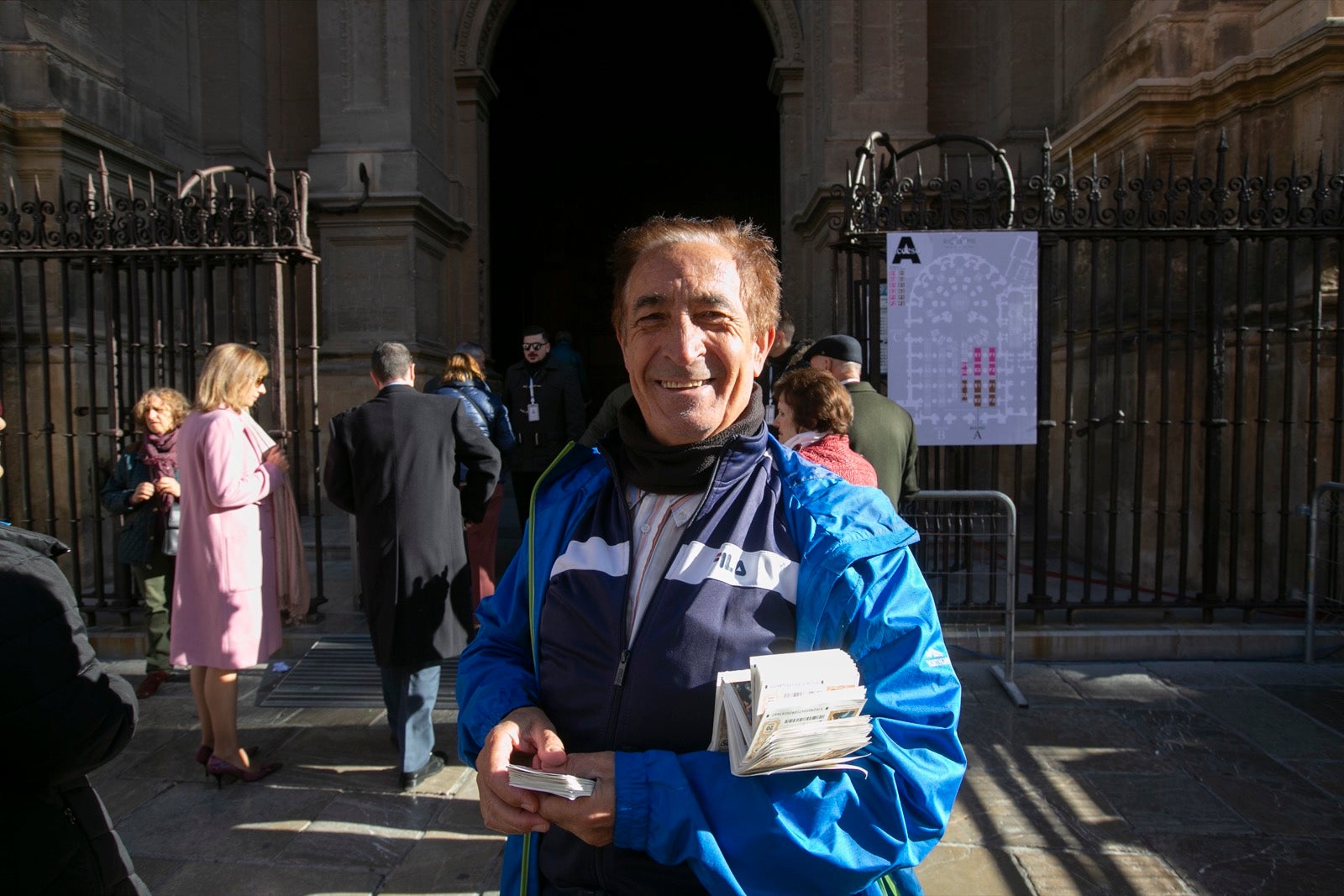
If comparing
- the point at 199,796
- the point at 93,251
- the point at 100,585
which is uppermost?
the point at 93,251

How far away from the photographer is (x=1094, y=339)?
615cm

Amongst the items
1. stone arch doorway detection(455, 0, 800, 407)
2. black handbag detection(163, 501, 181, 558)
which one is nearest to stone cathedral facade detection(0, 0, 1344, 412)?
black handbag detection(163, 501, 181, 558)

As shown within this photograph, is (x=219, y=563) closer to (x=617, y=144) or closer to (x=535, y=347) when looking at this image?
(x=535, y=347)

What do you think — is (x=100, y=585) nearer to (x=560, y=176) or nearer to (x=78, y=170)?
(x=78, y=170)

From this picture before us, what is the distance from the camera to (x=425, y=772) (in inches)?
171

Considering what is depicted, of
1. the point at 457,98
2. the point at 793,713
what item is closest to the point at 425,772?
the point at 793,713

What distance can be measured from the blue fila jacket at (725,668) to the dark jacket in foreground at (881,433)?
313 centimetres

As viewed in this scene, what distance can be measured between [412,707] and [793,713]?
3.45 meters

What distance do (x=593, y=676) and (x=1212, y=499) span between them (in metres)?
5.99

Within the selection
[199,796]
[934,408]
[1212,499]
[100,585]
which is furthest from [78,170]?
[1212,499]

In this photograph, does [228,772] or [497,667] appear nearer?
[497,667]

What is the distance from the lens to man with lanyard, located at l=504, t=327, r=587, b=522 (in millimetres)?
7746

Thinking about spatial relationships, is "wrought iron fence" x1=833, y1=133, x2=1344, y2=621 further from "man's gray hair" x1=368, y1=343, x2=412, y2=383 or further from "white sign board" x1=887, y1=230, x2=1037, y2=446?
"man's gray hair" x1=368, y1=343, x2=412, y2=383

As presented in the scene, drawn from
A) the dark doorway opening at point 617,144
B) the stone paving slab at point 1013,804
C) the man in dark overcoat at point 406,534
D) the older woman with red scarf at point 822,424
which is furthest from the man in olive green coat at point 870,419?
the dark doorway opening at point 617,144
